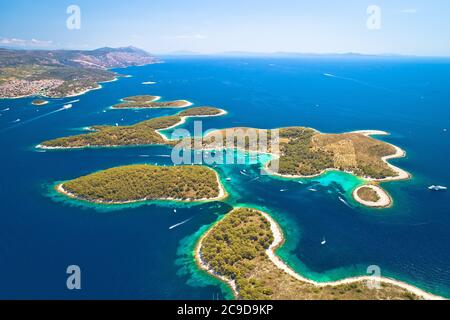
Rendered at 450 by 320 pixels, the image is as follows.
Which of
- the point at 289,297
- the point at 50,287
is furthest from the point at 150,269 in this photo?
the point at 289,297

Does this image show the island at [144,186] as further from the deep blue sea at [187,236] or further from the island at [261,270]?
the island at [261,270]

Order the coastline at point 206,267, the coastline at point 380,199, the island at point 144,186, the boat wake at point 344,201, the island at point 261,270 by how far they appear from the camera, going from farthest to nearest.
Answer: the island at point 144,186, the boat wake at point 344,201, the coastline at point 380,199, the coastline at point 206,267, the island at point 261,270

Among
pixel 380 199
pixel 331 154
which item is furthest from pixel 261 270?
pixel 331 154

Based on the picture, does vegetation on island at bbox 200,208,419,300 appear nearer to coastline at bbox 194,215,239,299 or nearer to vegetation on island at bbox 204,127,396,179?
coastline at bbox 194,215,239,299

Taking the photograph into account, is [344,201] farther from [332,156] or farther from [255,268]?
[255,268]

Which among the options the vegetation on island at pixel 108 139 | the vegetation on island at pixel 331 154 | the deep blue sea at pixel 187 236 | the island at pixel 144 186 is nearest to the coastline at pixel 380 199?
the deep blue sea at pixel 187 236
